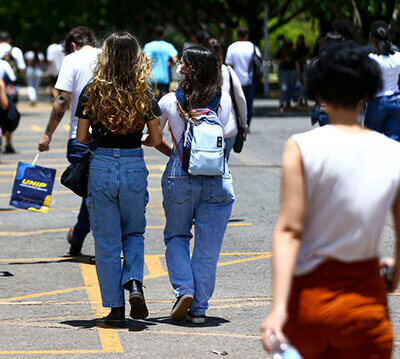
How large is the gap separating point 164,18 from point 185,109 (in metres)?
38.6

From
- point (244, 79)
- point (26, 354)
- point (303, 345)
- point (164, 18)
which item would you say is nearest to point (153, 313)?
point (26, 354)

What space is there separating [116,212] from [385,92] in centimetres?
504

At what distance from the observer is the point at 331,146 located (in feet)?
11.0

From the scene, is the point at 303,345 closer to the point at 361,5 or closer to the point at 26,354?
the point at 26,354

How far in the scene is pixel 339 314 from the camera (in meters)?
3.33

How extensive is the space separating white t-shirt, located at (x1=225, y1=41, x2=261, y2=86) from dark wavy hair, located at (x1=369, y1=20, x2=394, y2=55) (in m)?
6.59

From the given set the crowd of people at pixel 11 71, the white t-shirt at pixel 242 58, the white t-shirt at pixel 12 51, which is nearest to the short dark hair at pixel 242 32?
the white t-shirt at pixel 242 58

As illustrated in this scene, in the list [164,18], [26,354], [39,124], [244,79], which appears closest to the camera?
[26,354]

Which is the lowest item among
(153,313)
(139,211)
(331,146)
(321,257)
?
(153,313)

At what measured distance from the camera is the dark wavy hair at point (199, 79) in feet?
20.8

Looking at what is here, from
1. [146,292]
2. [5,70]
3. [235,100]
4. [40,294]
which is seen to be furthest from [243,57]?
[40,294]

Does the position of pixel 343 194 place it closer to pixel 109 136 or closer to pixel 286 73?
pixel 109 136

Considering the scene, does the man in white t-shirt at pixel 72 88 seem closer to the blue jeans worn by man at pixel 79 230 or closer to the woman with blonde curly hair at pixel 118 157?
the blue jeans worn by man at pixel 79 230

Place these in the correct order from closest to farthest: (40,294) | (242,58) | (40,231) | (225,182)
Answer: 1. (225,182)
2. (40,294)
3. (40,231)
4. (242,58)
